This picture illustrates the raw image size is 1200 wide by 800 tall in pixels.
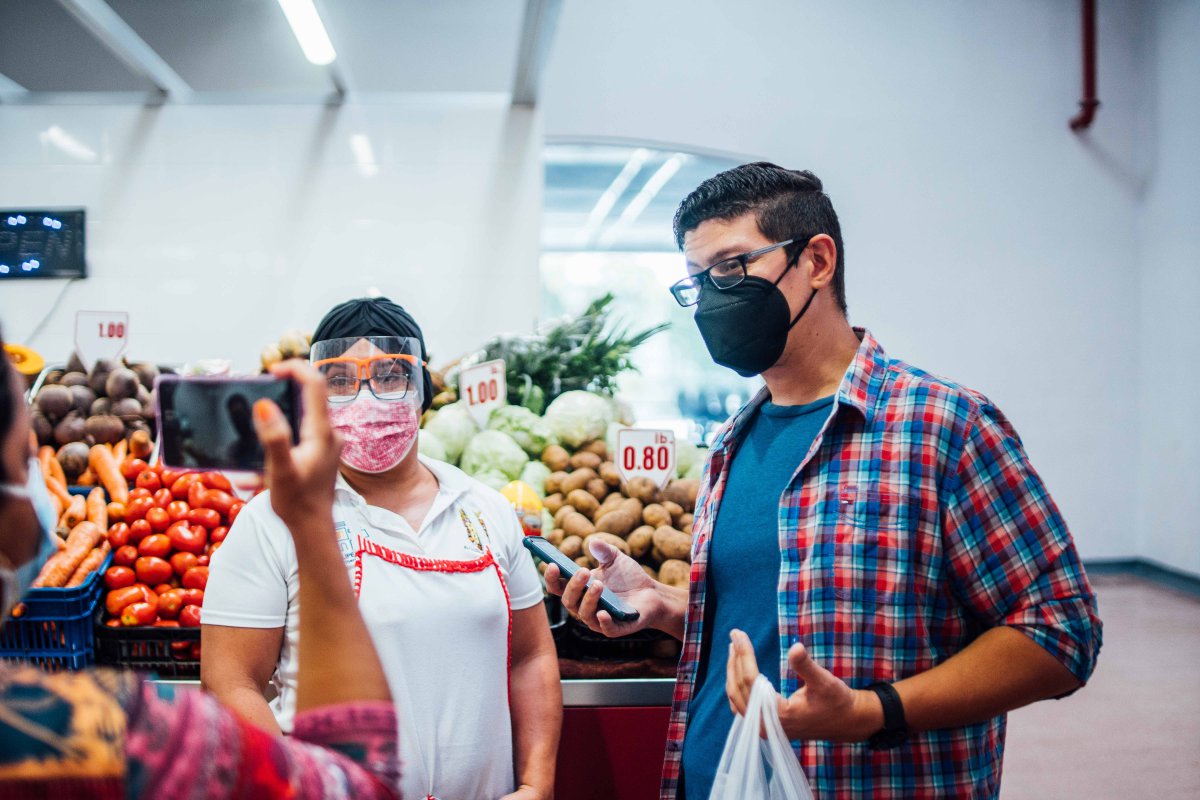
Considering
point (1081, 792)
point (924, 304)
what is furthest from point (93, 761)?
point (924, 304)

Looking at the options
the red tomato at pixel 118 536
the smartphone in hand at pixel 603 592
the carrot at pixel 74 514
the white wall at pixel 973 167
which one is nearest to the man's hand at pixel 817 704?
the smartphone in hand at pixel 603 592

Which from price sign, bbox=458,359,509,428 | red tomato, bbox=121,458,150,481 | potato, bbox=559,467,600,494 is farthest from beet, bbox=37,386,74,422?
potato, bbox=559,467,600,494

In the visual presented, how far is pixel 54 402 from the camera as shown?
117 inches

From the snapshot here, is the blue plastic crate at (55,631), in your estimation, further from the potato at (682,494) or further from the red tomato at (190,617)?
the potato at (682,494)

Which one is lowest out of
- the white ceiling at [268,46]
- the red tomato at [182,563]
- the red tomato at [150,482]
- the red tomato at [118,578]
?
the red tomato at [118,578]

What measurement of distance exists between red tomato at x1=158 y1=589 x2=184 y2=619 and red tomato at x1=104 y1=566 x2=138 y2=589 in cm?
12

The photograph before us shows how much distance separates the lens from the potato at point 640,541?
2.33 meters

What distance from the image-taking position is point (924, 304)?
21.9 feet

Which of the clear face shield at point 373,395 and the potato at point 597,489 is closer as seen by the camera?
the clear face shield at point 373,395

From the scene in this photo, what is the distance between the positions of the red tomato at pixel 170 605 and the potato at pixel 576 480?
3.72 feet

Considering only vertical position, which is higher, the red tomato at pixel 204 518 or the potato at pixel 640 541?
the red tomato at pixel 204 518

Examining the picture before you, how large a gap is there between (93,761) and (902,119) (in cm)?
709

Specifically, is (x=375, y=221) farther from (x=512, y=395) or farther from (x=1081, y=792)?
(x=1081, y=792)

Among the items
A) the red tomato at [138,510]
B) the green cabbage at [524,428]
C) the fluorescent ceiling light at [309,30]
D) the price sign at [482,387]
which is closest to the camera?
the red tomato at [138,510]
